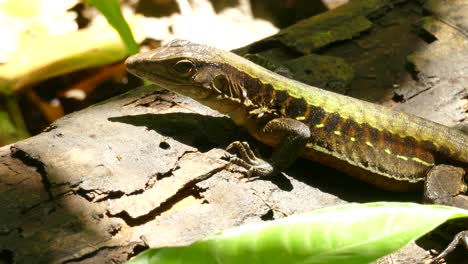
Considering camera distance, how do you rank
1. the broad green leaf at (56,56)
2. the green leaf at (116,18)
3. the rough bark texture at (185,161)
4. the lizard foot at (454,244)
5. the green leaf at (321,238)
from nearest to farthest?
1. the green leaf at (321,238)
2. the rough bark texture at (185,161)
3. the lizard foot at (454,244)
4. the green leaf at (116,18)
5. the broad green leaf at (56,56)

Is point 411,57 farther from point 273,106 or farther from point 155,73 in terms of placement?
point 155,73

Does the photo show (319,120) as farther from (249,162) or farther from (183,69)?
(183,69)

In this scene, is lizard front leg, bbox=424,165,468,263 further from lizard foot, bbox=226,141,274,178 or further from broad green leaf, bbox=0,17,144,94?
broad green leaf, bbox=0,17,144,94

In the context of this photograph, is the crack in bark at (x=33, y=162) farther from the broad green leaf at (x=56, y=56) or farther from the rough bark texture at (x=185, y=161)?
the broad green leaf at (x=56, y=56)

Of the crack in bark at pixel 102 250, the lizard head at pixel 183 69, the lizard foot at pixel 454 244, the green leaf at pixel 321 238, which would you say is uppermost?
the lizard head at pixel 183 69

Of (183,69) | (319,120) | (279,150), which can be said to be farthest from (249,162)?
(183,69)

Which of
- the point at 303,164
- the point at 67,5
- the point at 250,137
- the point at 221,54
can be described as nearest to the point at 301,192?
the point at 303,164

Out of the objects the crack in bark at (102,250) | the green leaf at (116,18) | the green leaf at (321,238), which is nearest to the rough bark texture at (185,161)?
the crack in bark at (102,250)

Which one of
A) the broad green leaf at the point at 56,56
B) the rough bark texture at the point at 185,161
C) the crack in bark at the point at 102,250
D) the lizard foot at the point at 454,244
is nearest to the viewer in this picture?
the crack in bark at the point at 102,250
